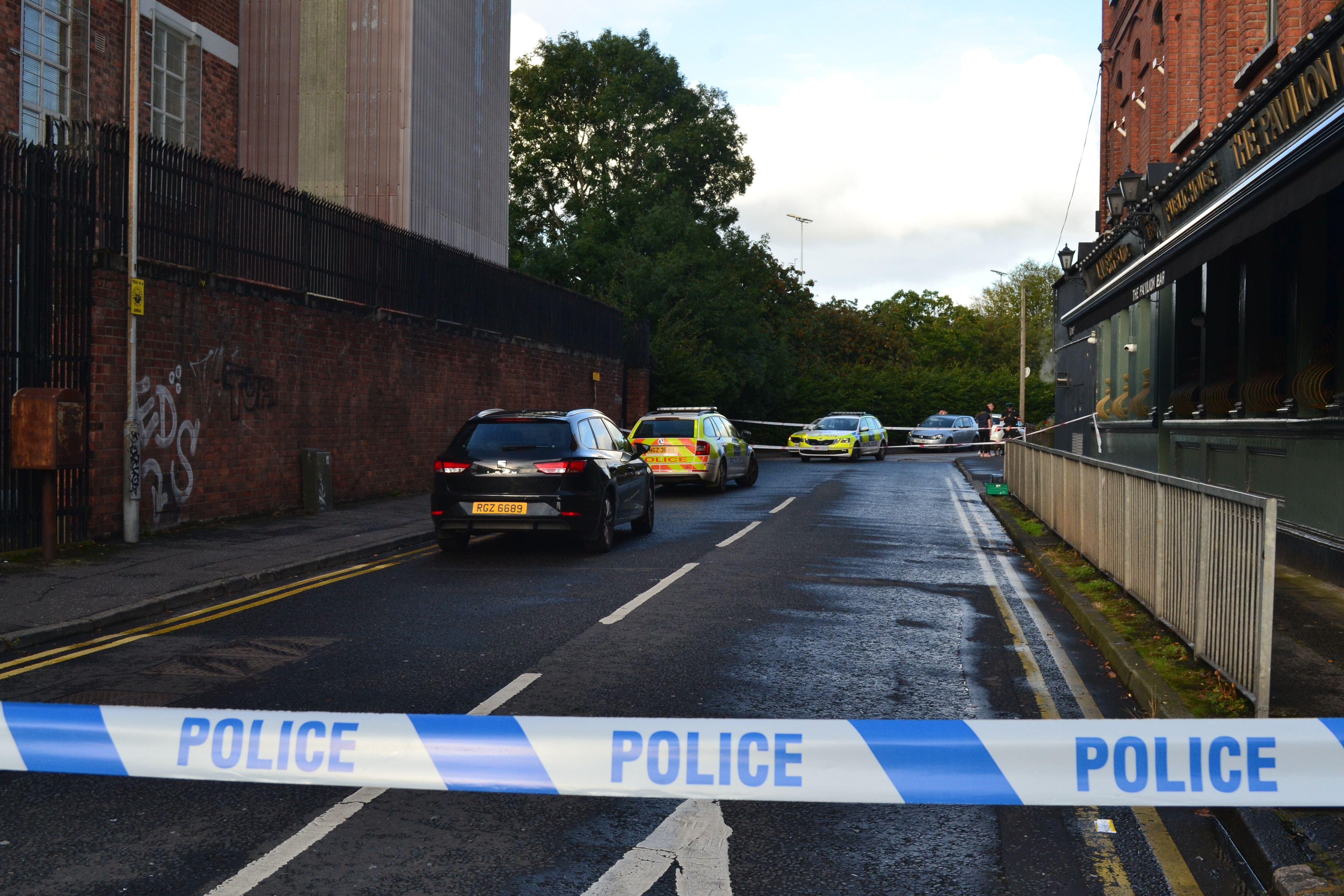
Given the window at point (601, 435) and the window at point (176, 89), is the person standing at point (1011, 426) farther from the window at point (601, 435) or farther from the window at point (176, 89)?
the window at point (601, 435)

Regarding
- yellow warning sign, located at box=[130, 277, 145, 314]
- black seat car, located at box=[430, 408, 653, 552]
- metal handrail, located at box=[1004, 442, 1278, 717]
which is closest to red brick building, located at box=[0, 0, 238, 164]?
yellow warning sign, located at box=[130, 277, 145, 314]

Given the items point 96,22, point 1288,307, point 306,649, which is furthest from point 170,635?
point 96,22

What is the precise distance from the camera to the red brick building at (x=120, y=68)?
17297mm

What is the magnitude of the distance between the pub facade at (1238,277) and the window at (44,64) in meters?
15.2

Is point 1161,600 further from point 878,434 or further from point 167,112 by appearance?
point 878,434

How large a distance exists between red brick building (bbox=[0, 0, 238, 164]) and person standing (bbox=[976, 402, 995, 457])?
1004 inches

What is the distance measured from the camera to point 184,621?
8711 mm

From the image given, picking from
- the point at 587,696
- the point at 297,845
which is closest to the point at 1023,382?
the point at 587,696

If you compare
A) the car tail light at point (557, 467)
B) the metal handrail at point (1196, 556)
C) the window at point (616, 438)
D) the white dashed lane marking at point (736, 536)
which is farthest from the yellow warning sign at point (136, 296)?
the metal handrail at point (1196, 556)

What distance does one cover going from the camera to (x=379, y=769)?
320cm

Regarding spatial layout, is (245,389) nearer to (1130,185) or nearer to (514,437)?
(514,437)

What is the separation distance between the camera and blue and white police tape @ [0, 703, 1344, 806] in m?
3.05

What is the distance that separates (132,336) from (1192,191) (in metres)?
11.6

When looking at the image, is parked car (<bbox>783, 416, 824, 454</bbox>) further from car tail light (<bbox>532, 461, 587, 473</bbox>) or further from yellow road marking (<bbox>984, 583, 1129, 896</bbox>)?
yellow road marking (<bbox>984, 583, 1129, 896</bbox>)
